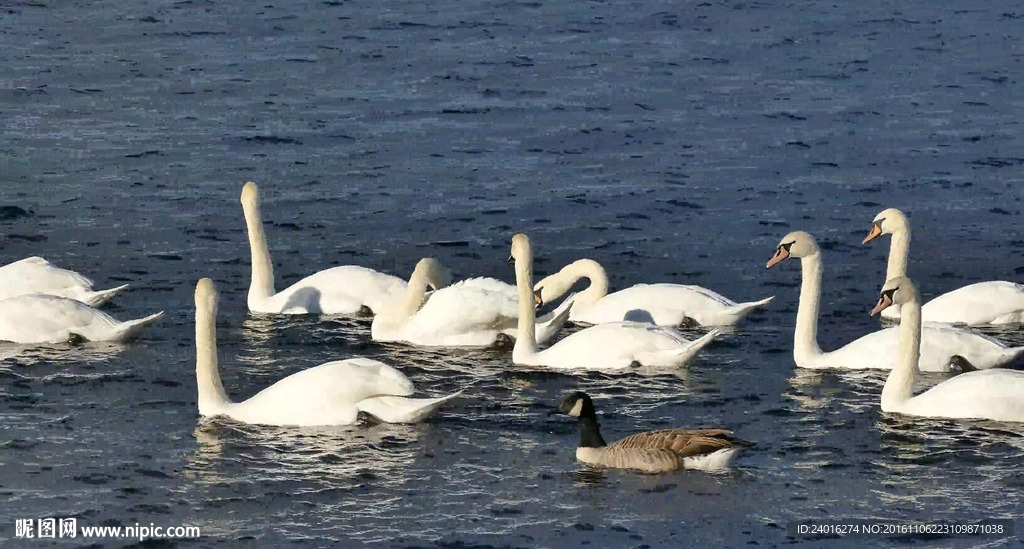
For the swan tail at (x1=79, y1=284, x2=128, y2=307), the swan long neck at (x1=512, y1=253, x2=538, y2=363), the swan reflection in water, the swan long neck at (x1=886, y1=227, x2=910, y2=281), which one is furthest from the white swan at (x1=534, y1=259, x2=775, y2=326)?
the swan tail at (x1=79, y1=284, x2=128, y2=307)

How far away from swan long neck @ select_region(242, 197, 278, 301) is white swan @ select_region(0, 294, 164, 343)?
1.98m

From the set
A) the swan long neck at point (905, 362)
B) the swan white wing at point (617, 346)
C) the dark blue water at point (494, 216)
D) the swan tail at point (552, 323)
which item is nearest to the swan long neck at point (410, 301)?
the dark blue water at point (494, 216)

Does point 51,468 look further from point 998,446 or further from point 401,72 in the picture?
point 401,72

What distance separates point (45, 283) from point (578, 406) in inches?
282

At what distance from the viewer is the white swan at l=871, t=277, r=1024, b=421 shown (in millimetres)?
15734

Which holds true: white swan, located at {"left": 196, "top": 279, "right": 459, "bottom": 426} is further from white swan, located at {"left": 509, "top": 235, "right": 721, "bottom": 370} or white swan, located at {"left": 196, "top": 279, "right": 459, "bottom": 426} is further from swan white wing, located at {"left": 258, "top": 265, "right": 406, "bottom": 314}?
swan white wing, located at {"left": 258, "top": 265, "right": 406, "bottom": 314}

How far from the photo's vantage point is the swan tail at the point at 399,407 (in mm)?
15719

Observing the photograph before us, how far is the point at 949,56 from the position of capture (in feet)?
107

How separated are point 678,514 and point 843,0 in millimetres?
25442

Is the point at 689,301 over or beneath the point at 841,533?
over

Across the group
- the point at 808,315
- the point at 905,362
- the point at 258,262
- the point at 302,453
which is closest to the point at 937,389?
the point at 905,362

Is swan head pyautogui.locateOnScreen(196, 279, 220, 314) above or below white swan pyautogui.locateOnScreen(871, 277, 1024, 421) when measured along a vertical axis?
above

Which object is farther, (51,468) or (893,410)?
(893,410)

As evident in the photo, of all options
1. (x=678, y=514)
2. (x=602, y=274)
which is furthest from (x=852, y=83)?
(x=678, y=514)
